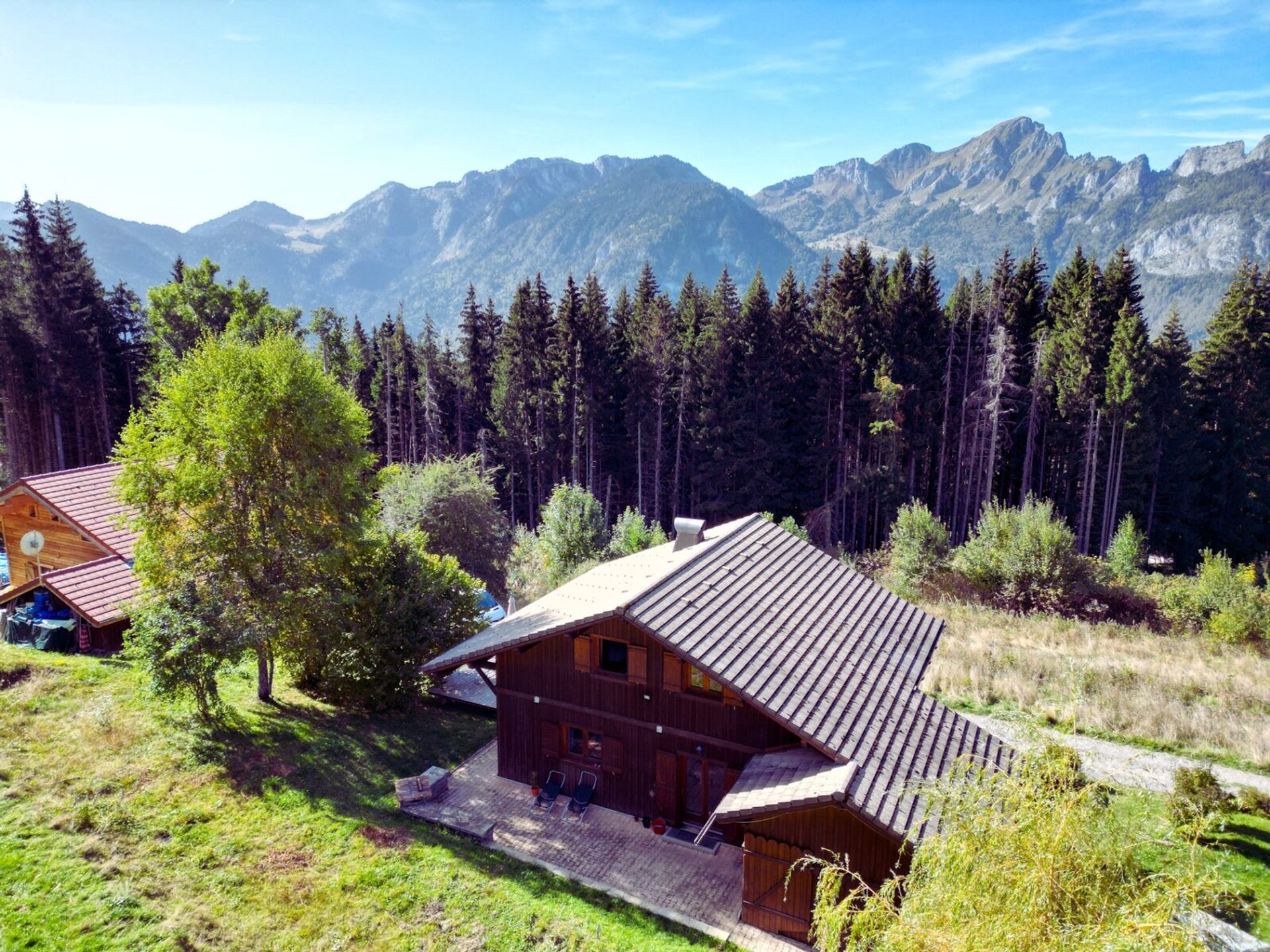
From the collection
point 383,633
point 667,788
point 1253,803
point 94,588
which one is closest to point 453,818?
point 667,788

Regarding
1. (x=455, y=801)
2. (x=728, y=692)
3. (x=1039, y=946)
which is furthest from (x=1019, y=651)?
(x=1039, y=946)

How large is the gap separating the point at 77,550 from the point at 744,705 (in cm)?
2485

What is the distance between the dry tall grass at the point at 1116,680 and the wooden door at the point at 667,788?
9638 mm

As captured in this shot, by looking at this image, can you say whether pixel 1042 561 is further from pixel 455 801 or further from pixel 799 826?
pixel 455 801

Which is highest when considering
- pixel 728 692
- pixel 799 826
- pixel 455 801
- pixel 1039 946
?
pixel 1039 946

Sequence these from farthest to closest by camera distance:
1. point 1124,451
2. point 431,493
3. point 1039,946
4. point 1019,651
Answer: point 1124,451 < point 431,493 < point 1019,651 < point 1039,946

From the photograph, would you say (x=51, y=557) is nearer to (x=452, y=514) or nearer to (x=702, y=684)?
(x=452, y=514)

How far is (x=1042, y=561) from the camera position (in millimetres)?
29219

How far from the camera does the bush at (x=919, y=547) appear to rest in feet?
107

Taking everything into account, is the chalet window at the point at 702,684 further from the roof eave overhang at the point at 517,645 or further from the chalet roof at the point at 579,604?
the roof eave overhang at the point at 517,645

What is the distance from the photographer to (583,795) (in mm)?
16219

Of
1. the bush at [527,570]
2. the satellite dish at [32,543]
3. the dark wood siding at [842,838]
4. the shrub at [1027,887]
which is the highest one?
the shrub at [1027,887]

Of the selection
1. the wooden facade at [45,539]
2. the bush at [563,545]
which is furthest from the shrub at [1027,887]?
the wooden facade at [45,539]

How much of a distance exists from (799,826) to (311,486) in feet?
45.5
